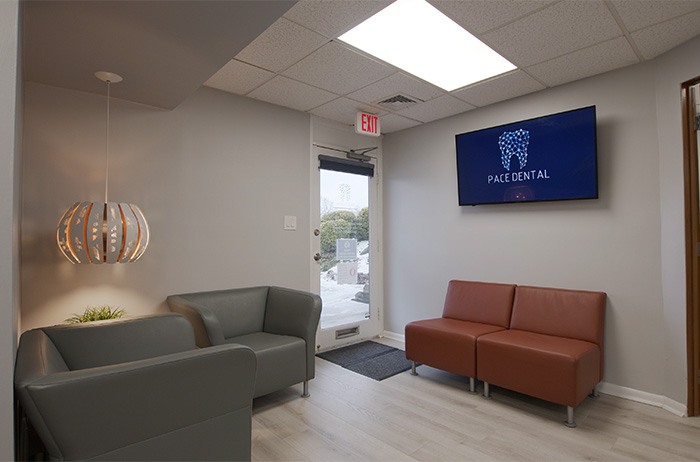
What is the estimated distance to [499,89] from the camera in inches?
132

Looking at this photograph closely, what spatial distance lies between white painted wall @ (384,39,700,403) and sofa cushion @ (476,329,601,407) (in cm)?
42

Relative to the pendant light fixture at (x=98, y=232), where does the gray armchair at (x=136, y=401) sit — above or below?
below

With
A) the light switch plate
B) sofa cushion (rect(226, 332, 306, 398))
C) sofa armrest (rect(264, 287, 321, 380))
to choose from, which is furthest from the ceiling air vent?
sofa cushion (rect(226, 332, 306, 398))

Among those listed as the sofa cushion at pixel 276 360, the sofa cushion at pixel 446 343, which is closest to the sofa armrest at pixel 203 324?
the sofa cushion at pixel 276 360

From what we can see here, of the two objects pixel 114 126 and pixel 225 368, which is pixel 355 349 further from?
pixel 114 126

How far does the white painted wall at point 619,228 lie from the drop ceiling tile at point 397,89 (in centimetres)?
78

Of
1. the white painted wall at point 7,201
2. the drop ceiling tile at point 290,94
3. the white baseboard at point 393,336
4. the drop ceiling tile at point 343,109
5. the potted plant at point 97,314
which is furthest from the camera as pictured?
the white baseboard at point 393,336

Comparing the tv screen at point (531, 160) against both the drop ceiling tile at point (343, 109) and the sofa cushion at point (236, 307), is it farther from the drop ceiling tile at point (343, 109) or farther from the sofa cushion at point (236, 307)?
the sofa cushion at point (236, 307)

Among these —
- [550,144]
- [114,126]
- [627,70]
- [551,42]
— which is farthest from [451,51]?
[114,126]

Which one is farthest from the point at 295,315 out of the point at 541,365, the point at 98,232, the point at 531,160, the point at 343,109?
the point at 531,160

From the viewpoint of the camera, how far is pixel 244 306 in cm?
323

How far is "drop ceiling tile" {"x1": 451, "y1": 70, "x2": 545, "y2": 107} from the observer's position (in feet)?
10.3

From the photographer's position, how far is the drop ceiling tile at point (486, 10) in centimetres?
213

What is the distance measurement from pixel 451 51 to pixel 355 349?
10.2ft
